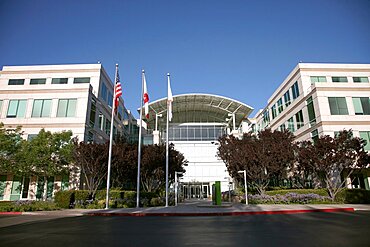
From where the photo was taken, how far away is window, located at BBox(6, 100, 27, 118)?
31297mm

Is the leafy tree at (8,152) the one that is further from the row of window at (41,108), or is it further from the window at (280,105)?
the window at (280,105)

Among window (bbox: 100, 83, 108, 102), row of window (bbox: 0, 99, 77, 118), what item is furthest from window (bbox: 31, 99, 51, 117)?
window (bbox: 100, 83, 108, 102)

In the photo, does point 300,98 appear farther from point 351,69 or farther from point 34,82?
point 34,82

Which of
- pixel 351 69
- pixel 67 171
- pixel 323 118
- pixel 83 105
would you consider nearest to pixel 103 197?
pixel 67 171

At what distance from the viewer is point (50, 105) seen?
31609mm

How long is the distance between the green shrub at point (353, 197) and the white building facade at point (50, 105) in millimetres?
26739

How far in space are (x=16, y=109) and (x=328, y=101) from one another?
1464 inches

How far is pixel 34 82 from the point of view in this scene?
34.2 m

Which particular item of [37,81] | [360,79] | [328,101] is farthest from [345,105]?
[37,81]

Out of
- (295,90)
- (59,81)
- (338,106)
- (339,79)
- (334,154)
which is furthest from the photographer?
(295,90)

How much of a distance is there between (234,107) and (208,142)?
8.73 metres

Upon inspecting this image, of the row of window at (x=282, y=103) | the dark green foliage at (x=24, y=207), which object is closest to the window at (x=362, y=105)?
the row of window at (x=282, y=103)

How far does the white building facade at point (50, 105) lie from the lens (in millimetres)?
29094

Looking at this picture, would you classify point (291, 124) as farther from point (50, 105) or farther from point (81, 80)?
point (50, 105)
